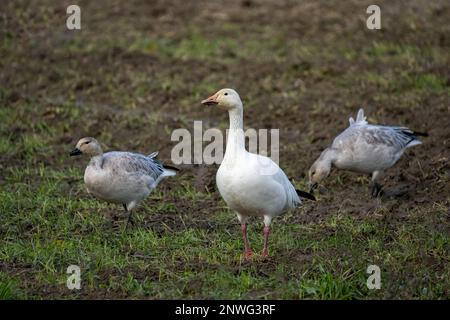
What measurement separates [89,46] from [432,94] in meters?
6.15

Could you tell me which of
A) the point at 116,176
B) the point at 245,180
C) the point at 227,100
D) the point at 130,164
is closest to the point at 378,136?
the point at 227,100

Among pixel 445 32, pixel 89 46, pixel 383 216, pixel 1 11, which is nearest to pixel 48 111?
pixel 89 46

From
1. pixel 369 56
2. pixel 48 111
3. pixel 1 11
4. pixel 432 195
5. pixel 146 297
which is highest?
pixel 1 11

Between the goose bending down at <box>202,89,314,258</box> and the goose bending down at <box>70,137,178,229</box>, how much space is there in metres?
1.28

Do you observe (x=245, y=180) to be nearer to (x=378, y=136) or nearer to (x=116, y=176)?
(x=116, y=176)

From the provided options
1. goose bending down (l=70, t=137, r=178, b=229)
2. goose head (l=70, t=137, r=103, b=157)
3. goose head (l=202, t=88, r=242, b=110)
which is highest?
goose head (l=202, t=88, r=242, b=110)

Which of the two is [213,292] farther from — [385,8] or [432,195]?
[385,8]

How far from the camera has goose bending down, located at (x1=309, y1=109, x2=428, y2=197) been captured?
896 centimetres

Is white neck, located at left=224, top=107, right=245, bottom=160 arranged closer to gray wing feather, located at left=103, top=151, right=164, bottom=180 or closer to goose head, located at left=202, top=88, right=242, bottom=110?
goose head, located at left=202, top=88, right=242, bottom=110

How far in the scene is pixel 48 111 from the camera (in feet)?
38.1

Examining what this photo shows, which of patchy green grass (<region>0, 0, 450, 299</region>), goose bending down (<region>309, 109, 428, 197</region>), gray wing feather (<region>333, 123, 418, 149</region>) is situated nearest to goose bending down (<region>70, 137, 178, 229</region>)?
patchy green grass (<region>0, 0, 450, 299</region>)

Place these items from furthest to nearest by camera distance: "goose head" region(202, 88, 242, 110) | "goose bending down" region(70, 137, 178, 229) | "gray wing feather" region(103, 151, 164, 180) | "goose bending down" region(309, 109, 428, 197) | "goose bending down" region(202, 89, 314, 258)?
1. "goose bending down" region(309, 109, 428, 197)
2. "gray wing feather" region(103, 151, 164, 180)
3. "goose bending down" region(70, 137, 178, 229)
4. "goose head" region(202, 88, 242, 110)
5. "goose bending down" region(202, 89, 314, 258)

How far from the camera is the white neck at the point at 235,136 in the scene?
699 centimetres

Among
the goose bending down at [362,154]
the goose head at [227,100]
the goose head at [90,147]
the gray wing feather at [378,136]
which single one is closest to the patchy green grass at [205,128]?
the goose bending down at [362,154]
